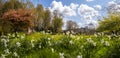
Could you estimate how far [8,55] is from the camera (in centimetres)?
665

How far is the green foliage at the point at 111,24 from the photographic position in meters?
32.1

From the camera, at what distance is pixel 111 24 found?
110 ft

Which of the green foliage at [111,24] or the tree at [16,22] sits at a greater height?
the tree at [16,22]

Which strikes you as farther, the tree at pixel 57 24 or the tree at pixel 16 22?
the tree at pixel 57 24

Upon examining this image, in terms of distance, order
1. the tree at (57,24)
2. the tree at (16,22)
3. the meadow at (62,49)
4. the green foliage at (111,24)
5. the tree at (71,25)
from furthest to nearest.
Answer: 1. the tree at (71,25)
2. the tree at (57,24)
3. the tree at (16,22)
4. the green foliage at (111,24)
5. the meadow at (62,49)

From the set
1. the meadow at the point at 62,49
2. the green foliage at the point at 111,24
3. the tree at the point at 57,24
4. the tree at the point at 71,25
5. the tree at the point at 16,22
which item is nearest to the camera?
the meadow at the point at 62,49

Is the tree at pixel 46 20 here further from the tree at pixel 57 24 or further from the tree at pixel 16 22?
the tree at pixel 16 22

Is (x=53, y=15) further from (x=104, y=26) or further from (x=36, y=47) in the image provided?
(x=36, y=47)

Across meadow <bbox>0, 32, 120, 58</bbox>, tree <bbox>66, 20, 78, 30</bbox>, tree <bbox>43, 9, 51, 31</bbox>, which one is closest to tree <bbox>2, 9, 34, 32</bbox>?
meadow <bbox>0, 32, 120, 58</bbox>

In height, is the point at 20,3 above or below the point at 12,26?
above

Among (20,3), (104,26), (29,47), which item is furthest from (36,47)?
(20,3)

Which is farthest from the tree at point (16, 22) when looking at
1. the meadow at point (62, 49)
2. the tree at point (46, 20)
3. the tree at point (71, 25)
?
the tree at point (71, 25)

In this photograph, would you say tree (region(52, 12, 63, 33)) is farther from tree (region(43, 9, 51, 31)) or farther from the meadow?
the meadow

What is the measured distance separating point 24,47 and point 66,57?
2.14 m
